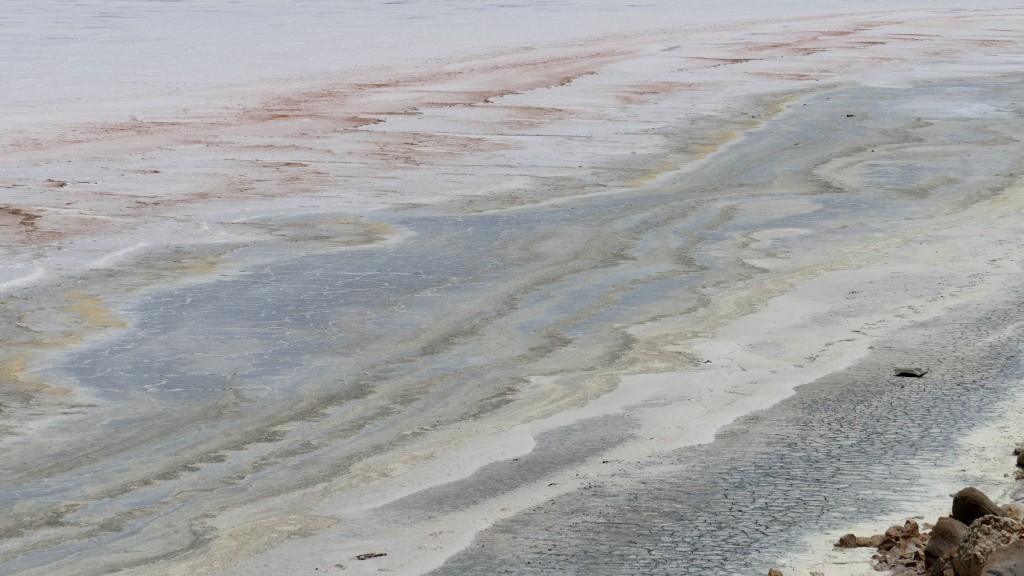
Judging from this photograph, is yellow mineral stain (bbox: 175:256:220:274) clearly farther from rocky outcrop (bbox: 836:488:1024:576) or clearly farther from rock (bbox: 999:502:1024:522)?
rock (bbox: 999:502:1024:522)

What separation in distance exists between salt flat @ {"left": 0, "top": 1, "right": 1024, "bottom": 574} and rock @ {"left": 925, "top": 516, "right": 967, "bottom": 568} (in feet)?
1.37

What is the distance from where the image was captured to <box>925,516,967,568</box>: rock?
4078 mm

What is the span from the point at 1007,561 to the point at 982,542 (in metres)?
0.16

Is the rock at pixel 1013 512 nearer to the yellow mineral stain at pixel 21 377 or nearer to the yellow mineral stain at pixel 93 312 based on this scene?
the yellow mineral stain at pixel 21 377

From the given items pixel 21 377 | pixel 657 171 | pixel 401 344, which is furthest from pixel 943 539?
pixel 657 171

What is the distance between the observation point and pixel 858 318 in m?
7.66

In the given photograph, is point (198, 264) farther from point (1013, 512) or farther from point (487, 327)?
point (1013, 512)

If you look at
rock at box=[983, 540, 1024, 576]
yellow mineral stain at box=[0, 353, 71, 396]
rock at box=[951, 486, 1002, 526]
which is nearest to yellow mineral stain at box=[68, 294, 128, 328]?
yellow mineral stain at box=[0, 353, 71, 396]

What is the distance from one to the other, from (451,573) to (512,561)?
193 millimetres

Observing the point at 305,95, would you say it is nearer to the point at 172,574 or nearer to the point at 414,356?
the point at 414,356

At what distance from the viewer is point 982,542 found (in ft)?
12.7

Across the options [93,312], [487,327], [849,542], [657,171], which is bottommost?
[657,171]

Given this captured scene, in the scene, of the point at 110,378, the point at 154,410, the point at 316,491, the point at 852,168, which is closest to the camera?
the point at 316,491

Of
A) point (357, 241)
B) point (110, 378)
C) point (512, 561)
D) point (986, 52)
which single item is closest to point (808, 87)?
point (986, 52)
